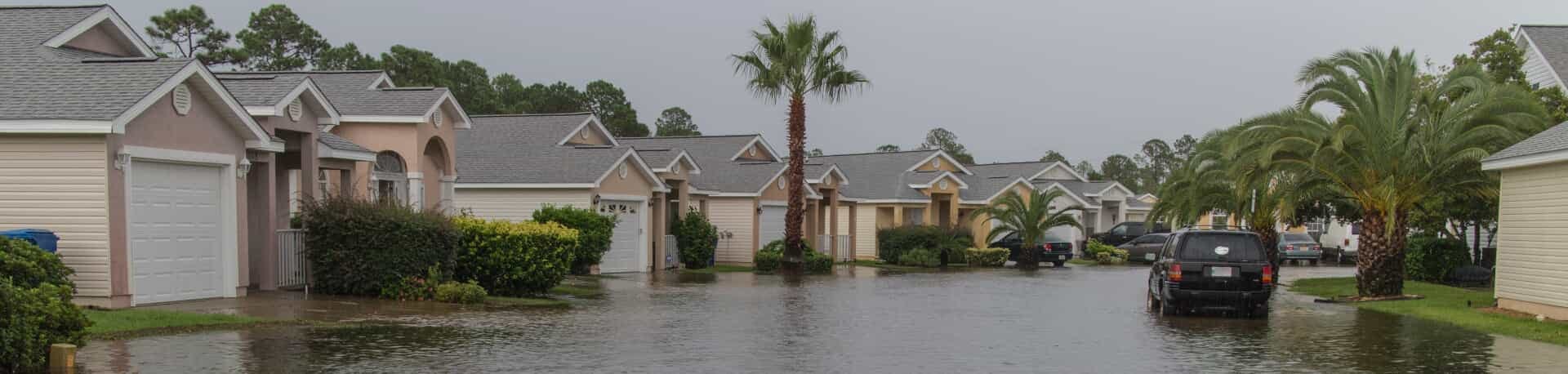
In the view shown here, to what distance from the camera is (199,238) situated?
18828 mm

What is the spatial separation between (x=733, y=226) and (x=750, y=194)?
4.20ft

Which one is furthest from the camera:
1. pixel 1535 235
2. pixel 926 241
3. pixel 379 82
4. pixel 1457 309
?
A: pixel 926 241

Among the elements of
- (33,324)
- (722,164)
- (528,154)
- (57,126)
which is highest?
(722,164)

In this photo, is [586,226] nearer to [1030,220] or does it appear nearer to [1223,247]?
[1223,247]

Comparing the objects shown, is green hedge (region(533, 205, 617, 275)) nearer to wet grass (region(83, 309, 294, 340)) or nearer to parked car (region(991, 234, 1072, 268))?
wet grass (region(83, 309, 294, 340))

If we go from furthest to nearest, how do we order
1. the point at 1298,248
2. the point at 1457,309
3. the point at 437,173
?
the point at 1298,248, the point at 437,173, the point at 1457,309

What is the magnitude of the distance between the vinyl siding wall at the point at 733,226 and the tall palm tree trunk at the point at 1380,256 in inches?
791

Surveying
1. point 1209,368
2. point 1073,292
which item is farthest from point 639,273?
point 1209,368

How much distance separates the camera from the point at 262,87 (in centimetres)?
2116

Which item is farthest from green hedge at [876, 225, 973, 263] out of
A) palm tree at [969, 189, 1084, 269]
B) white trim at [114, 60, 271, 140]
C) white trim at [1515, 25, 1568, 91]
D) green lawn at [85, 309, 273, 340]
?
green lawn at [85, 309, 273, 340]

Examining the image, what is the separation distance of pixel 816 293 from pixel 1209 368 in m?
13.8

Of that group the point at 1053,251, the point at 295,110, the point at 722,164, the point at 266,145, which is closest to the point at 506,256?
the point at 295,110

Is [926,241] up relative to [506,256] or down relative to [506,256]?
up

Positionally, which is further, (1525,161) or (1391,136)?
(1391,136)
